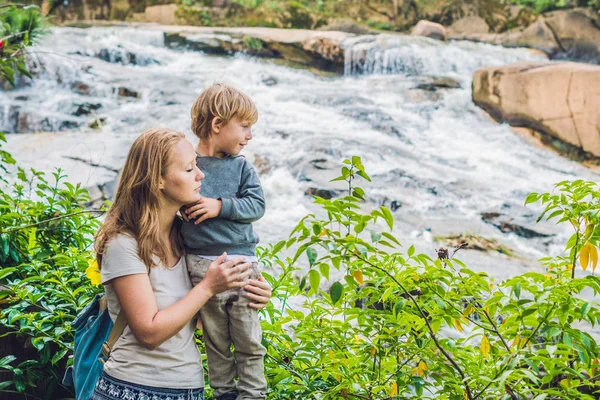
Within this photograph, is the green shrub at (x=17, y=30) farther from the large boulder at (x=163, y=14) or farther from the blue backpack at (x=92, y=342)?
the large boulder at (x=163, y=14)

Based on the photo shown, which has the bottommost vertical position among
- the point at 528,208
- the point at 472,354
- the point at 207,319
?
the point at 528,208

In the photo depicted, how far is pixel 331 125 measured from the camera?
446 inches

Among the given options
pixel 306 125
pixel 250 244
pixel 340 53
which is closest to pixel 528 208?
pixel 306 125

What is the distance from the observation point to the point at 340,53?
16.1 metres

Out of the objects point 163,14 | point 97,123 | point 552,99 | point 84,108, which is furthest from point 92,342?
point 163,14

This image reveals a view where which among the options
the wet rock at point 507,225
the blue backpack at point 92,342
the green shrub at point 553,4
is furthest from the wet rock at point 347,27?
the blue backpack at point 92,342

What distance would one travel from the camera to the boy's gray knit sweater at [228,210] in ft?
7.27

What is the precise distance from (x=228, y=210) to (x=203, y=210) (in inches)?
4.3

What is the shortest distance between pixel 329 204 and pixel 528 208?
296 inches

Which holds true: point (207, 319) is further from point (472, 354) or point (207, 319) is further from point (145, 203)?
point (472, 354)

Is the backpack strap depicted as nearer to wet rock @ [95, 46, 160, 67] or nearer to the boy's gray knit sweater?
the boy's gray knit sweater

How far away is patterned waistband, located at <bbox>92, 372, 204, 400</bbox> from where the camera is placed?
1951 millimetres

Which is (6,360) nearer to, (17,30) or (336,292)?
(336,292)

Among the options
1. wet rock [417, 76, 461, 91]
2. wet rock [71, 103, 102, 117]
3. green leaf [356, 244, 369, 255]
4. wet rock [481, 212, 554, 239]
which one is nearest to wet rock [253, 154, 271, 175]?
wet rock [481, 212, 554, 239]
